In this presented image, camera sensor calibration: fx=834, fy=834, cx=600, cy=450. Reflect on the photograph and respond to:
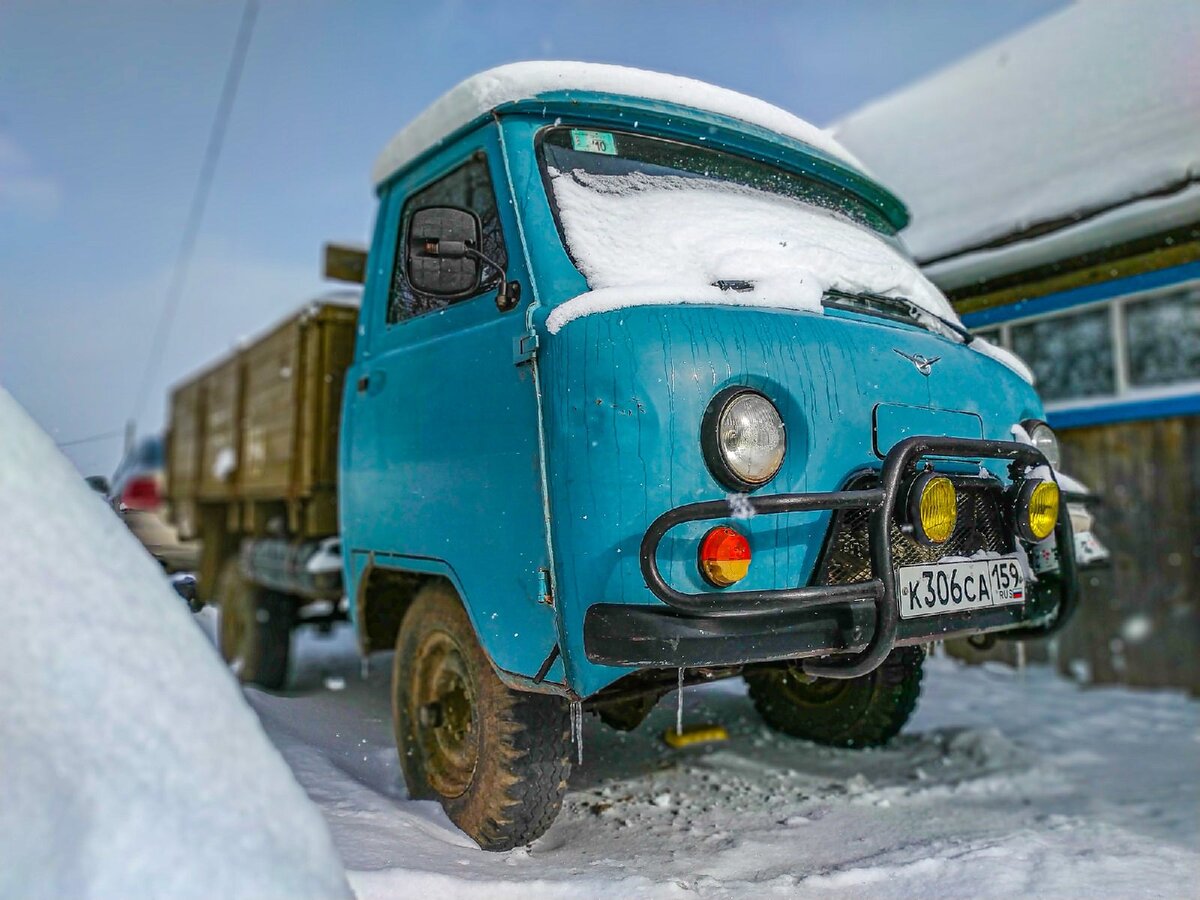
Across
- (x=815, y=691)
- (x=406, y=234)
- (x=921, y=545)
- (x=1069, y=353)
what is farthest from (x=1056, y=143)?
(x=406, y=234)

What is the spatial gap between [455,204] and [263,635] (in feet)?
11.5

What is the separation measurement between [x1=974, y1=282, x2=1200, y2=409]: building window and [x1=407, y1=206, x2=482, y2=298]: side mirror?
4.24 m

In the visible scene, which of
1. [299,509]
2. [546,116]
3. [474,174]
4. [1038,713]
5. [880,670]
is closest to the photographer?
[546,116]

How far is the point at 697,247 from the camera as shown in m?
2.47

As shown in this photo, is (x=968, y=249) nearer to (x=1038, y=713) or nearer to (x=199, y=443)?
(x=1038, y=713)

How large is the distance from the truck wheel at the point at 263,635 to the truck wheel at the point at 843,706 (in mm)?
3037

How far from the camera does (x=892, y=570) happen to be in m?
2.14

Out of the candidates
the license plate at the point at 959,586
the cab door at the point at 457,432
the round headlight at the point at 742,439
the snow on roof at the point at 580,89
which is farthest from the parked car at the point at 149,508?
the license plate at the point at 959,586

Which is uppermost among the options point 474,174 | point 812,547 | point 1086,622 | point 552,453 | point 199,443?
point 474,174

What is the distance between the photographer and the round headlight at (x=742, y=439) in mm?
2061

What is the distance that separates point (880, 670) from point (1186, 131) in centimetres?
431

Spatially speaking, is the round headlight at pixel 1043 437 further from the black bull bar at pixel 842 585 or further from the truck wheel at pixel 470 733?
the truck wheel at pixel 470 733

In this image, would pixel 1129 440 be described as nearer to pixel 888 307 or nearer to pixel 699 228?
pixel 888 307

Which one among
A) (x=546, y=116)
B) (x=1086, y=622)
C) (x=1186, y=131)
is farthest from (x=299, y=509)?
(x=1186, y=131)
